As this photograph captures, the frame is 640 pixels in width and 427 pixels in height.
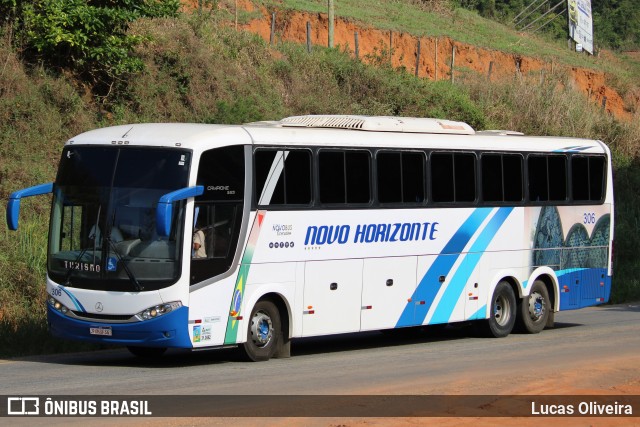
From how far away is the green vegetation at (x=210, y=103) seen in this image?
21.6m

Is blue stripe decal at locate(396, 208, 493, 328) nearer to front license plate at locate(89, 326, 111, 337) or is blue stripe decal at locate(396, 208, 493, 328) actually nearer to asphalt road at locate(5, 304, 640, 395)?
asphalt road at locate(5, 304, 640, 395)

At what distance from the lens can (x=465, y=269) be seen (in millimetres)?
19547

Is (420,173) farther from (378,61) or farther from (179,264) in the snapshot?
(378,61)

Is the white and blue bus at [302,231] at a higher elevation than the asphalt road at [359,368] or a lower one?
higher

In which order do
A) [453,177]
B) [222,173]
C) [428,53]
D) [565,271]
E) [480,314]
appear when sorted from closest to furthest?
[222,173] → [453,177] → [480,314] → [565,271] → [428,53]

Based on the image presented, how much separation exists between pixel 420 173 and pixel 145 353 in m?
5.31

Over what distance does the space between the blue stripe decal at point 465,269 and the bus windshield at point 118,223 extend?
5.73 metres

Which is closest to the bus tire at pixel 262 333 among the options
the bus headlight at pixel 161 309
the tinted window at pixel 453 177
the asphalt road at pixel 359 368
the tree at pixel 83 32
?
the asphalt road at pixel 359 368

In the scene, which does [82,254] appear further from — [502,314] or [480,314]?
[502,314]

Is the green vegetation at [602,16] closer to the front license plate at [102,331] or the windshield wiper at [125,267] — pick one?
the windshield wiper at [125,267]

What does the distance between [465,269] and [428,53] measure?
141 feet

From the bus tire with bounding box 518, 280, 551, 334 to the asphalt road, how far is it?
0.37 metres

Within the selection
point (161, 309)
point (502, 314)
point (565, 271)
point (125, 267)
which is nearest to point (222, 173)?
point (125, 267)

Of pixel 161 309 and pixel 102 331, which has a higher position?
pixel 161 309
